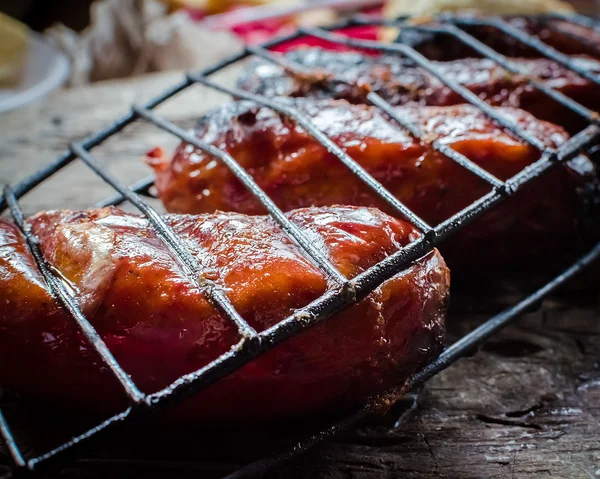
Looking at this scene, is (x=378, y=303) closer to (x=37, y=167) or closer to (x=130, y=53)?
(x=37, y=167)

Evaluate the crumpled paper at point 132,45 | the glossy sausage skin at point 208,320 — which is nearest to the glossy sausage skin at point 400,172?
the glossy sausage skin at point 208,320

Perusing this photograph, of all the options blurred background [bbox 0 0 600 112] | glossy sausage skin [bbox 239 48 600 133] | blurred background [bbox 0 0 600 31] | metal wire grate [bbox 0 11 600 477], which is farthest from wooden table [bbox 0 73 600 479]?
blurred background [bbox 0 0 600 112]

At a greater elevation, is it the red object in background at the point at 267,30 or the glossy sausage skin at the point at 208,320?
the red object in background at the point at 267,30

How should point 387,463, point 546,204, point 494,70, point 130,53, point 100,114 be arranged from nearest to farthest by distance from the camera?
1. point 387,463
2. point 546,204
3. point 494,70
4. point 100,114
5. point 130,53

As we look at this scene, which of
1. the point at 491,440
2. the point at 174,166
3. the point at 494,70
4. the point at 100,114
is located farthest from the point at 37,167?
the point at 491,440

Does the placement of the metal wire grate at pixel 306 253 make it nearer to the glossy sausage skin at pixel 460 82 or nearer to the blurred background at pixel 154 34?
the glossy sausage skin at pixel 460 82

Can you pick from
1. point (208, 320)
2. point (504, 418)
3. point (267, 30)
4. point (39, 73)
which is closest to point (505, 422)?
point (504, 418)
